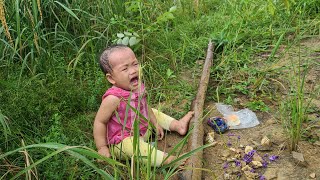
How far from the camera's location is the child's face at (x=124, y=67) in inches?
99.0

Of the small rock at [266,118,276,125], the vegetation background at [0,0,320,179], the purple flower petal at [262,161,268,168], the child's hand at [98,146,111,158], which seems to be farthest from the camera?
the small rock at [266,118,276,125]

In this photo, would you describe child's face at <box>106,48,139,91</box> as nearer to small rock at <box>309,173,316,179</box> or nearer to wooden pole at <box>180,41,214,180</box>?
wooden pole at <box>180,41,214,180</box>

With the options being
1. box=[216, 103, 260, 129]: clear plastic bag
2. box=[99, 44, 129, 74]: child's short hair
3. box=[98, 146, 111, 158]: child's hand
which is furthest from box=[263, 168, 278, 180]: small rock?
box=[99, 44, 129, 74]: child's short hair

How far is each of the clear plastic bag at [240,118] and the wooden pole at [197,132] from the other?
0.23 m

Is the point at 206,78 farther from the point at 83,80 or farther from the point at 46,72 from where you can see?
the point at 46,72

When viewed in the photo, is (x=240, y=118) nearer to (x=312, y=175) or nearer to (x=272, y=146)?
(x=272, y=146)

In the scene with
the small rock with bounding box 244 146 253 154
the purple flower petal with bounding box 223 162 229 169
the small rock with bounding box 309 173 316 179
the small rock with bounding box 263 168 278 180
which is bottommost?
the purple flower petal with bounding box 223 162 229 169

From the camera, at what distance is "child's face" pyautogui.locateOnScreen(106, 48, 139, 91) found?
252 cm

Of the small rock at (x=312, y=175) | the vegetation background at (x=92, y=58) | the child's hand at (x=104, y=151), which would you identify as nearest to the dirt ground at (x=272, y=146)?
the small rock at (x=312, y=175)

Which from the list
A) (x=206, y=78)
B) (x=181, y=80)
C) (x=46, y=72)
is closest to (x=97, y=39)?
(x=46, y=72)

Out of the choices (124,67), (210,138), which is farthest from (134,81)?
(210,138)

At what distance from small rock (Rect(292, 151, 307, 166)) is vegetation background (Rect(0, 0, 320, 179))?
0.34m

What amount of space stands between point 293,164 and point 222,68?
1369 millimetres

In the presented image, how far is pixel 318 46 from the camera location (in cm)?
362
